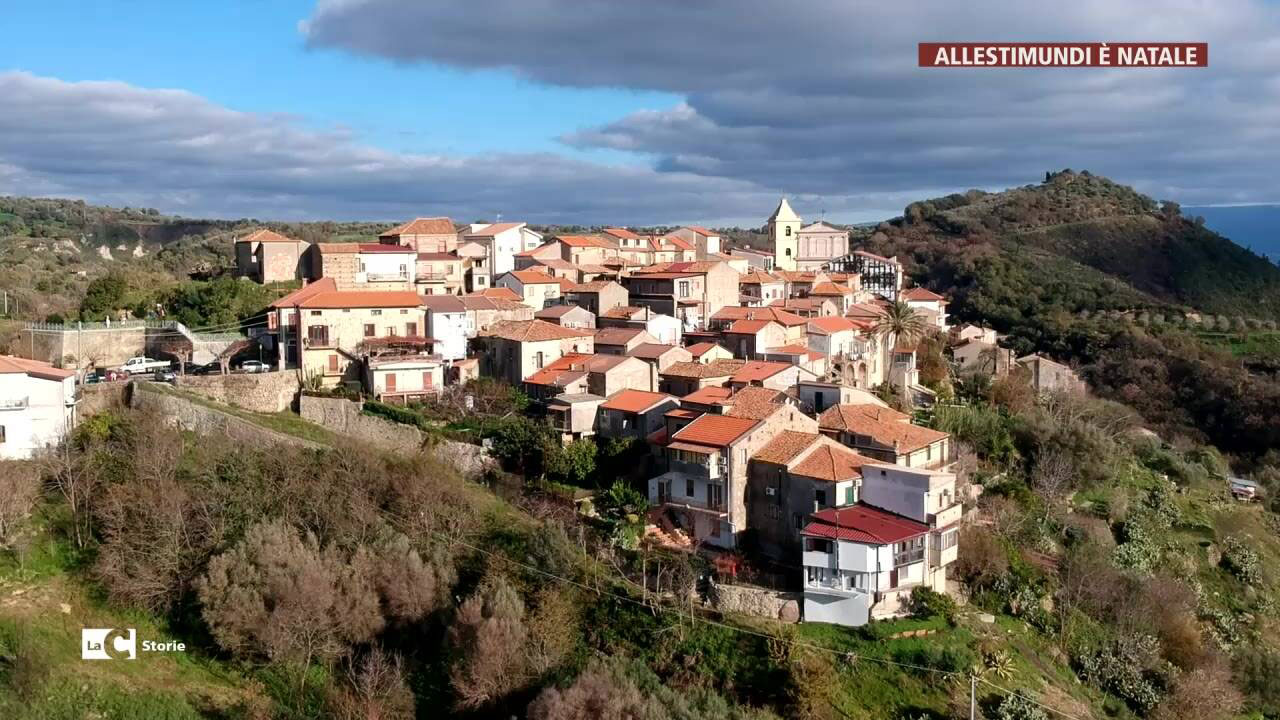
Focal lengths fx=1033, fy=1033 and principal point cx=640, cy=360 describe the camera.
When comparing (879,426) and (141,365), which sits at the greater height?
(141,365)

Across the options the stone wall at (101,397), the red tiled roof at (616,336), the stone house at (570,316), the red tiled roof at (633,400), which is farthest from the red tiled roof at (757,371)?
the stone wall at (101,397)

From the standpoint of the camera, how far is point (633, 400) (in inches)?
1470

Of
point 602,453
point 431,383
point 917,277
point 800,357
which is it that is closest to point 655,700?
point 602,453

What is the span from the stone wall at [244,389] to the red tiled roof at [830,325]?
23539 mm

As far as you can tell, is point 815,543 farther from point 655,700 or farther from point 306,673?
point 306,673

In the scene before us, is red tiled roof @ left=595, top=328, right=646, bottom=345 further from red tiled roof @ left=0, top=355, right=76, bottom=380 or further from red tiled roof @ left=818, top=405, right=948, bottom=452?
red tiled roof @ left=0, top=355, right=76, bottom=380

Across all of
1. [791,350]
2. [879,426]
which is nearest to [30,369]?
[879,426]

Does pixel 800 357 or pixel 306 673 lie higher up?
pixel 800 357

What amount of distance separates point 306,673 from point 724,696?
1111cm

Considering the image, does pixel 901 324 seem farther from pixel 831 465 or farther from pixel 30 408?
pixel 30 408

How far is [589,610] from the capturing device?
2905 cm

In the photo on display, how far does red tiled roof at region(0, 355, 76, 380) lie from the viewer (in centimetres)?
3281

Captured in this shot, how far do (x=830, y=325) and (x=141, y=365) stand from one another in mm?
30099

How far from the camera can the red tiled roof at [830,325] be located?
4803cm
